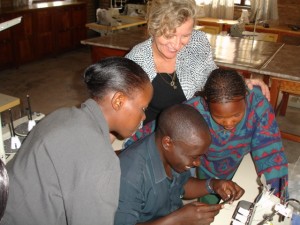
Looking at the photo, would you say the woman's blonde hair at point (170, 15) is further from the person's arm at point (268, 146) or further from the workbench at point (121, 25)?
the workbench at point (121, 25)

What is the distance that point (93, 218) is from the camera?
908mm

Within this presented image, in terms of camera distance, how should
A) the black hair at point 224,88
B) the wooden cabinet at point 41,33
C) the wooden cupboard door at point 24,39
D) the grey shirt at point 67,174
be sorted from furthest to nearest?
the wooden cupboard door at point 24,39, the wooden cabinet at point 41,33, the black hair at point 224,88, the grey shirt at point 67,174

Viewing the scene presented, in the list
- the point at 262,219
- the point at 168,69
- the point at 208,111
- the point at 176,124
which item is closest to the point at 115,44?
the point at 168,69

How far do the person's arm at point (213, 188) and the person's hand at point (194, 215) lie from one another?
22cm

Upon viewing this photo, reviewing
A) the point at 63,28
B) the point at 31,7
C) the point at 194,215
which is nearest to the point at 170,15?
the point at 194,215

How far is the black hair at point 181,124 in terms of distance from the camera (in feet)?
3.98

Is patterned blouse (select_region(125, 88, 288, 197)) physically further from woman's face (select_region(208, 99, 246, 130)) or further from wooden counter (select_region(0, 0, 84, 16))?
wooden counter (select_region(0, 0, 84, 16))

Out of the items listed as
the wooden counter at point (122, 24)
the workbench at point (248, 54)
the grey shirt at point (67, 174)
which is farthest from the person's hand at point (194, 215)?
the wooden counter at point (122, 24)

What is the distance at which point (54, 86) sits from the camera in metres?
5.17

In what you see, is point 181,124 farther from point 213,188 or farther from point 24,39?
point 24,39

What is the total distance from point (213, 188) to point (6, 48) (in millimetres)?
5017

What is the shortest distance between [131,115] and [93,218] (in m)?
0.37

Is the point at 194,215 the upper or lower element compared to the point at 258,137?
lower

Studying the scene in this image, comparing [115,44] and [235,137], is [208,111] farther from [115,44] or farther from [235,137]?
[115,44]
